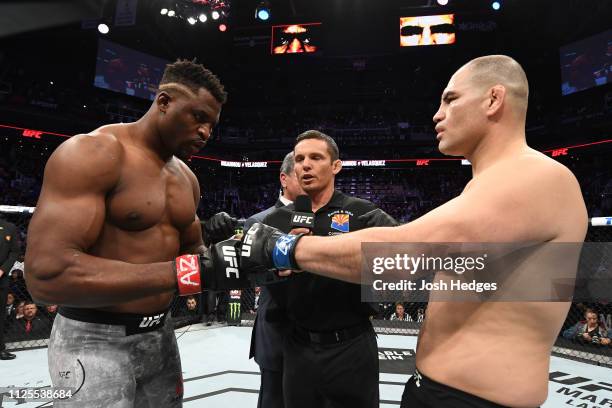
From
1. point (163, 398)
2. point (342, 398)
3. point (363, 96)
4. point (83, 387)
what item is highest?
point (363, 96)

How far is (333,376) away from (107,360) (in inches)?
44.2

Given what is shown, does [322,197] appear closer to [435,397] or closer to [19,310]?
[435,397]

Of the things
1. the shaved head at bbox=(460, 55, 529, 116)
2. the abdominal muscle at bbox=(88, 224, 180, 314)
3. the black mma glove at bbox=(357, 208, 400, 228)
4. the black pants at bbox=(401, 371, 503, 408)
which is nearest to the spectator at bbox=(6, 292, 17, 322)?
the abdominal muscle at bbox=(88, 224, 180, 314)

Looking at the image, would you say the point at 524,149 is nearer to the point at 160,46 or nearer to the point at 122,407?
the point at 122,407

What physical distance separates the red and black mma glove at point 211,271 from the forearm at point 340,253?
0.30 metres

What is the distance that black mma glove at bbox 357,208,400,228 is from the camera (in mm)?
2138

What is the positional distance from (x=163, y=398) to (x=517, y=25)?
2115 cm

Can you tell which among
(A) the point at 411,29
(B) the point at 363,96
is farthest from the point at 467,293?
(B) the point at 363,96

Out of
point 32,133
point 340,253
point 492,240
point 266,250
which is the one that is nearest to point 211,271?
point 266,250

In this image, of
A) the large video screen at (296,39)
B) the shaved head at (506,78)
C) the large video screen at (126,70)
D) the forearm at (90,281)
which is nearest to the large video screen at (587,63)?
the large video screen at (296,39)

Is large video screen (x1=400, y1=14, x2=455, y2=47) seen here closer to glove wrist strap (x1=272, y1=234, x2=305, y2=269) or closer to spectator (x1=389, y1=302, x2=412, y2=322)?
spectator (x1=389, y1=302, x2=412, y2=322)

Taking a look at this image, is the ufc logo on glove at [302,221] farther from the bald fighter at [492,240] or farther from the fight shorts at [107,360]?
the fight shorts at [107,360]

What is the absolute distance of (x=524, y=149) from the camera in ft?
4.44

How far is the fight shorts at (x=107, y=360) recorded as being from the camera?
145 centimetres
